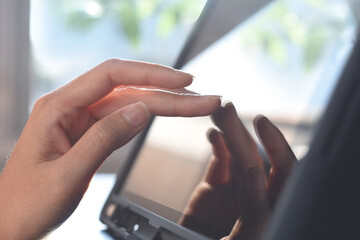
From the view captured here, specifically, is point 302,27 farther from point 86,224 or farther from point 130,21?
point 130,21

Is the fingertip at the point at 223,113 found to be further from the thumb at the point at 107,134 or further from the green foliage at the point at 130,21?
the green foliage at the point at 130,21

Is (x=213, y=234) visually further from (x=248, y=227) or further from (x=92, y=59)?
(x=92, y=59)

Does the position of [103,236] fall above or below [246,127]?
below

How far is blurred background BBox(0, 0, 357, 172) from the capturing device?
32cm

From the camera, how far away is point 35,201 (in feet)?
1.48

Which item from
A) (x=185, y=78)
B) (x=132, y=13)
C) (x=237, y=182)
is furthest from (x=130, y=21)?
(x=237, y=182)

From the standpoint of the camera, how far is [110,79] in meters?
0.50

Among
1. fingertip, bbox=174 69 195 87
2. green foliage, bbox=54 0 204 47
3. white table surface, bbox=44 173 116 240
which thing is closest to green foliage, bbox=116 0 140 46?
green foliage, bbox=54 0 204 47

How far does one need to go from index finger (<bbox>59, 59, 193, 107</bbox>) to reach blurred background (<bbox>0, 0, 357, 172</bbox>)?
0.05 meters

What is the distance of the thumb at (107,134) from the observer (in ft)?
1.38

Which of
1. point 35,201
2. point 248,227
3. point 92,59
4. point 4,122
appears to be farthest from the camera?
point 92,59

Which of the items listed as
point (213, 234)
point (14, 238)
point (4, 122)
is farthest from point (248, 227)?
point (4, 122)

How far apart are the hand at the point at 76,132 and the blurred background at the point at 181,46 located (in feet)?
0.16

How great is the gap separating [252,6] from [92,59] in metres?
1.57
